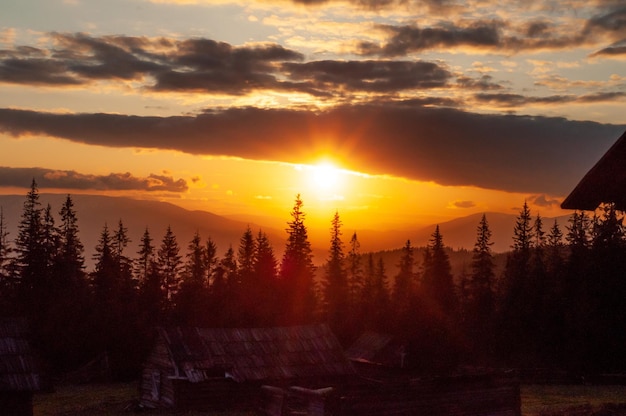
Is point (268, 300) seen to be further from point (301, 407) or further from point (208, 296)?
point (301, 407)

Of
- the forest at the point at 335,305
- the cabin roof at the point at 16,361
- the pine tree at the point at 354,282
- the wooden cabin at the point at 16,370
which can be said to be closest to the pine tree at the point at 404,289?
the forest at the point at 335,305

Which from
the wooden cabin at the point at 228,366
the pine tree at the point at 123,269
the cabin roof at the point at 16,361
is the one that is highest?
the pine tree at the point at 123,269

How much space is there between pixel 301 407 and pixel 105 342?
1926 inches

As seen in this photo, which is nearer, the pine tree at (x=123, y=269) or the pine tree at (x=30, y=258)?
the pine tree at (x=30, y=258)

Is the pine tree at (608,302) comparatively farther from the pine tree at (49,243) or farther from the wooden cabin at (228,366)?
the pine tree at (49,243)

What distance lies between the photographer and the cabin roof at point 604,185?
951 centimetres

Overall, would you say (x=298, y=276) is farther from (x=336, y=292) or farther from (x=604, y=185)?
(x=604, y=185)

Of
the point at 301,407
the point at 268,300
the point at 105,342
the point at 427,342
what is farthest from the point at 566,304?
the point at 301,407

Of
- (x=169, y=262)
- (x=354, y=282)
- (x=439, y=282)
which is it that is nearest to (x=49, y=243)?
(x=169, y=262)

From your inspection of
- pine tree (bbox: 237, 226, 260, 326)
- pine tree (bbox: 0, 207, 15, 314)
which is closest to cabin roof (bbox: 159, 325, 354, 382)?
pine tree (bbox: 237, 226, 260, 326)

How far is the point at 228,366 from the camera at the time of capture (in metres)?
41.8

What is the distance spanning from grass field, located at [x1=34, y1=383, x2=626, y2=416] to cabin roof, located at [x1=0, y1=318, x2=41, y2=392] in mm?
12719

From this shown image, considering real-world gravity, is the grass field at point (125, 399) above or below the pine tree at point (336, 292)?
below

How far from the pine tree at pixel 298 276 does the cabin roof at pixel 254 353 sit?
3575cm
